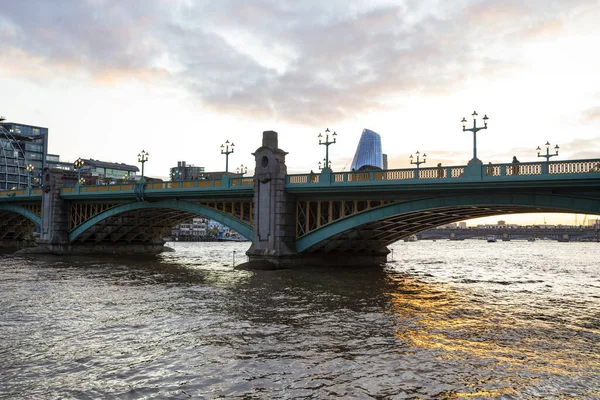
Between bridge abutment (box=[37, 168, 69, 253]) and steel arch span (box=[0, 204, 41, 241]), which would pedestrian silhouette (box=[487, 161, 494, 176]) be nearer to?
bridge abutment (box=[37, 168, 69, 253])

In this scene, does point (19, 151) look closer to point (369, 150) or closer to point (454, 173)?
point (369, 150)

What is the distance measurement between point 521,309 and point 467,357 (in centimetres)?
1255

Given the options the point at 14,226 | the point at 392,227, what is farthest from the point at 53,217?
the point at 392,227

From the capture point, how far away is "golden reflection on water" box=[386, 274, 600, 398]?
15.5 metres

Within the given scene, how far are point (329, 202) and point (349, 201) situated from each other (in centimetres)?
176

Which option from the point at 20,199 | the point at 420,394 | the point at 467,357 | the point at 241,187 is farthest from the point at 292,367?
the point at 20,199

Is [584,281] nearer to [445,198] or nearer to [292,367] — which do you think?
[445,198]

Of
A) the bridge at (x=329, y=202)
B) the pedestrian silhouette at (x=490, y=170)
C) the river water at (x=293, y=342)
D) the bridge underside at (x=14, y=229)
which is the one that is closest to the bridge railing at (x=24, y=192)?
the bridge at (x=329, y=202)

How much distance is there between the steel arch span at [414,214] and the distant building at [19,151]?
149 metres

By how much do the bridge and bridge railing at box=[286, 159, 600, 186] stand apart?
7cm

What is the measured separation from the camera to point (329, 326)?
21938 millimetres

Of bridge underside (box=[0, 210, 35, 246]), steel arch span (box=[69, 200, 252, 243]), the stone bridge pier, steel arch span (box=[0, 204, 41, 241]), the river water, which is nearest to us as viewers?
the river water

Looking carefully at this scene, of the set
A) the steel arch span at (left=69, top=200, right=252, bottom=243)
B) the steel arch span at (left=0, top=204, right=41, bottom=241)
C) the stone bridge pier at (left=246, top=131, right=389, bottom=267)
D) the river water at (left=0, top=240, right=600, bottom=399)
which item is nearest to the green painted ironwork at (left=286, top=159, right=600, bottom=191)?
the stone bridge pier at (left=246, top=131, right=389, bottom=267)

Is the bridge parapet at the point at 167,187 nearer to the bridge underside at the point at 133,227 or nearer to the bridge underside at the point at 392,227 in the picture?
the bridge underside at the point at 133,227
